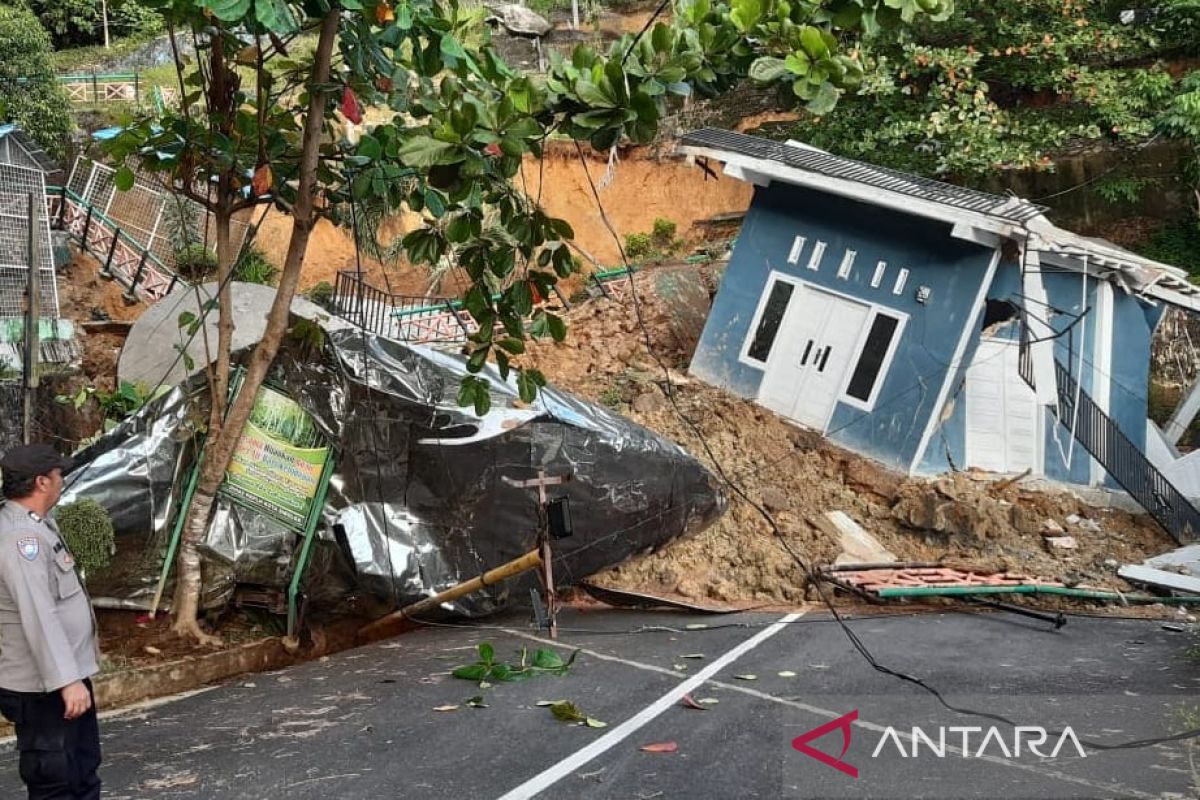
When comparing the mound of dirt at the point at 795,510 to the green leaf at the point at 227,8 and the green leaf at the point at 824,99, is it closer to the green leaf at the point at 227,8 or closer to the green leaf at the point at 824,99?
the green leaf at the point at 824,99

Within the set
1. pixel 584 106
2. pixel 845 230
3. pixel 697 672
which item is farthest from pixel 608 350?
pixel 584 106

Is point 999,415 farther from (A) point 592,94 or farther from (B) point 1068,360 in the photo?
(A) point 592,94

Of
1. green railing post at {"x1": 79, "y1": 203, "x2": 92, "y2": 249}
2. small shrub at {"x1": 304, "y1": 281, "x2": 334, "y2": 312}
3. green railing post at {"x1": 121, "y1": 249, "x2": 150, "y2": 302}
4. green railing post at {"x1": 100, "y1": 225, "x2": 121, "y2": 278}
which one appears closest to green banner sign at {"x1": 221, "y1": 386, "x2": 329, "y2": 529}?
green railing post at {"x1": 121, "y1": 249, "x2": 150, "y2": 302}

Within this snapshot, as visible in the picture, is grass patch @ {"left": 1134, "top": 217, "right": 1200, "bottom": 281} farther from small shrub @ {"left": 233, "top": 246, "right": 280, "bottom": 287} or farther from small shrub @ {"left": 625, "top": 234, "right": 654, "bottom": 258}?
small shrub @ {"left": 233, "top": 246, "right": 280, "bottom": 287}

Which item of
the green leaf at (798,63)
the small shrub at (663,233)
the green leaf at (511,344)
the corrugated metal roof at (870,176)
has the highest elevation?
the corrugated metal roof at (870,176)

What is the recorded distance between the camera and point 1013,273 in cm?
1373

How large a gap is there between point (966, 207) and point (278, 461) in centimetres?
926

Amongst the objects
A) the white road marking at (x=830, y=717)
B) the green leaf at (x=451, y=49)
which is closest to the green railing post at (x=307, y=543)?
the white road marking at (x=830, y=717)

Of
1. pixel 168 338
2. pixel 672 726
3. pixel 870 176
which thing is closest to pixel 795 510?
pixel 870 176

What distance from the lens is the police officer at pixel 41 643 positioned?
3.84 metres

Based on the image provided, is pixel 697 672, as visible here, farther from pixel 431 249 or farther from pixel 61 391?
pixel 61 391

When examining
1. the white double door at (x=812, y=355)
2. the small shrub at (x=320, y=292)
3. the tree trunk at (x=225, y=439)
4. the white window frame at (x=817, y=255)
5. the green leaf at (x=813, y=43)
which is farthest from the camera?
the small shrub at (x=320, y=292)

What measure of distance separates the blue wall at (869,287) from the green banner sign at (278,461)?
28.0 ft

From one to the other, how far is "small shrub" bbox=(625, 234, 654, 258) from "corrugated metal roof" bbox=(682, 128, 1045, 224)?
947 centimetres
